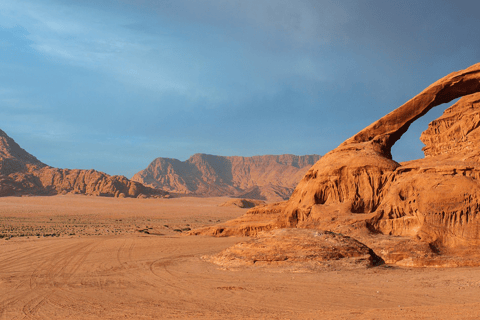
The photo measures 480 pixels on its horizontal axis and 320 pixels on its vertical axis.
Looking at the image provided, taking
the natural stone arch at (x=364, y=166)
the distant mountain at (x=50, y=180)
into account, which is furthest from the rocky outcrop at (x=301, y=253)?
the distant mountain at (x=50, y=180)

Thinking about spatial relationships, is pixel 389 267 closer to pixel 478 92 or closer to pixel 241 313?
pixel 241 313

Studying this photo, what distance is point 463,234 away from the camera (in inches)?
504

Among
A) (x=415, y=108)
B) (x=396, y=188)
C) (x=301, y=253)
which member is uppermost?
(x=415, y=108)

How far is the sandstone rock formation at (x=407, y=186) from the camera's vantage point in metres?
12.9

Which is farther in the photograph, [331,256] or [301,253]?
[301,253]

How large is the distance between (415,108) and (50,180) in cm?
8927

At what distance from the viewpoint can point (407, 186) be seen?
569 inches

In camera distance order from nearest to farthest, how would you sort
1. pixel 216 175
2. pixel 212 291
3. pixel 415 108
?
pixel 212 291 < pixel 415 108 < pixel 216 175

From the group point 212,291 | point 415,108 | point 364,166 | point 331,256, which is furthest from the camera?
point 415,108

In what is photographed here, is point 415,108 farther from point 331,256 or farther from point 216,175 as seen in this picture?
point 216,175

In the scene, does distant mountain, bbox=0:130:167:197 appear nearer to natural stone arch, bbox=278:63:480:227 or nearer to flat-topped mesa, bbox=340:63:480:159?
natural stone arch, bbox=278:63:480:227

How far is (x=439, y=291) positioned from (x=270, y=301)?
428 centimetres

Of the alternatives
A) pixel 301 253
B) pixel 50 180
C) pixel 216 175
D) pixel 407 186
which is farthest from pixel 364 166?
pixel 216 175

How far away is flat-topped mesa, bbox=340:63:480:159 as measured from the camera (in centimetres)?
1669
